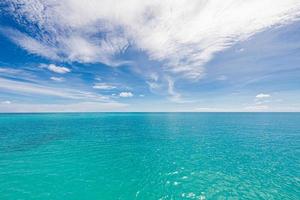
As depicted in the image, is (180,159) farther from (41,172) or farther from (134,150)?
(41,172)

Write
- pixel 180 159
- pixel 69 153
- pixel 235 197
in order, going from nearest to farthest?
1. pixel 235 197
2. pixel 180 159
3. pixel 69 153

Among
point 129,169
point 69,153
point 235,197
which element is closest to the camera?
point 235,197

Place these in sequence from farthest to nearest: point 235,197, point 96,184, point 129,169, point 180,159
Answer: point 180,159 < point 129,169 < point 96,184 < point 235,197

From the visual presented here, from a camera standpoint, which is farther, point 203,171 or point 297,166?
point 297,166

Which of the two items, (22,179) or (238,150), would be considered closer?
(22,179)

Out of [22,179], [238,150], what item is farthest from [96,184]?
[238,150]

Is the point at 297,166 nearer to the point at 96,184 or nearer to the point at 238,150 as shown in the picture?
the point at 238,150

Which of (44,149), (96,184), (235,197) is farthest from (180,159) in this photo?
(44,149)

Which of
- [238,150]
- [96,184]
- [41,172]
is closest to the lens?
[96,184]
